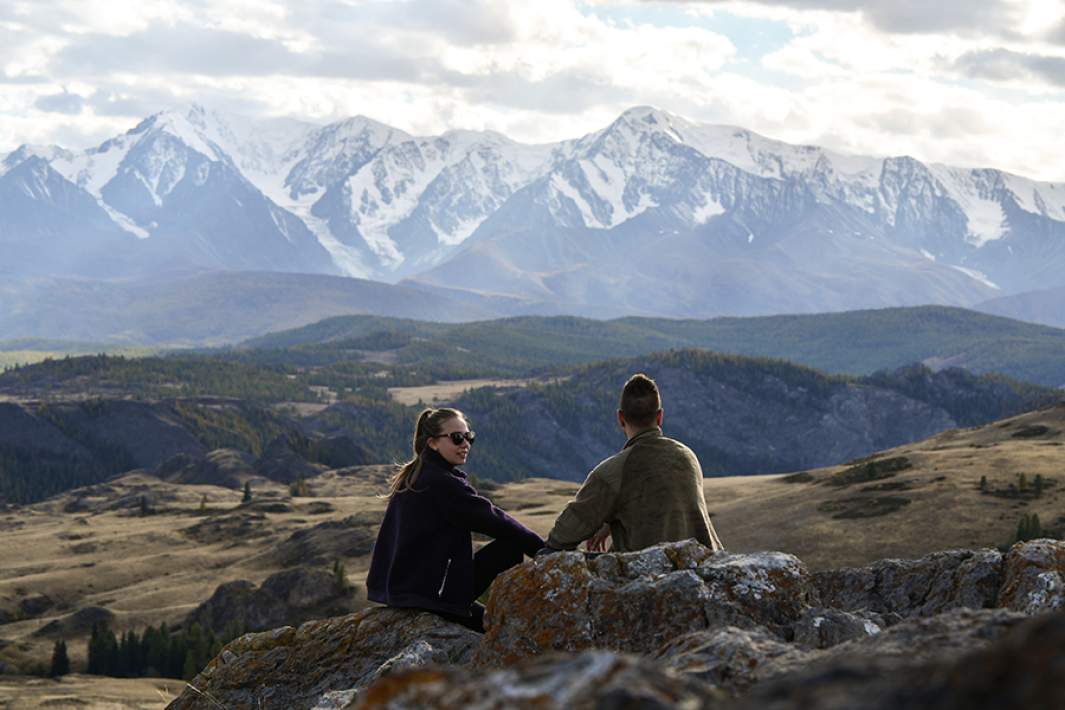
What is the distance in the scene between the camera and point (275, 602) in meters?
128

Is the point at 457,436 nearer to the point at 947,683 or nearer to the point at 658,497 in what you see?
the point at 658,497

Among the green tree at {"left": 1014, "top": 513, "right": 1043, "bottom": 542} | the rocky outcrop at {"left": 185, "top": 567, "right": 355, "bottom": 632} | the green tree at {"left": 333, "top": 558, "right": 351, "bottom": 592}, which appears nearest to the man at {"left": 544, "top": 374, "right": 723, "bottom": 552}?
the green tree at {"left": 1014, "top": 513, "right": 1043, "bottom": 542}

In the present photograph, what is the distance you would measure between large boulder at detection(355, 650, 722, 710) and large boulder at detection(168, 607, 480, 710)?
33.4ft

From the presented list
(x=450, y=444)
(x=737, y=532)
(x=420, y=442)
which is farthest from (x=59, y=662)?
(x=450, y=444)

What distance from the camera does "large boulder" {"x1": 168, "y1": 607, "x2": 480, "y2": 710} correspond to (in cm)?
1666

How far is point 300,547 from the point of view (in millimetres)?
162750

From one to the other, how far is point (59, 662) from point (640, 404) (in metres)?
118

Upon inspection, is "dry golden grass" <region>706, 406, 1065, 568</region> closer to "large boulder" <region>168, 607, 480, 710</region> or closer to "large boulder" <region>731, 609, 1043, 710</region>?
"large boulder" <region>168, 607, 480, 710</region>

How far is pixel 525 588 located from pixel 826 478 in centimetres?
15171

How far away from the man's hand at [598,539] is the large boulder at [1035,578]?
535 cm

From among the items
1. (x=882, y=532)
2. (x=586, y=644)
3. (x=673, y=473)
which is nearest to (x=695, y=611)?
(x=586, y=644)

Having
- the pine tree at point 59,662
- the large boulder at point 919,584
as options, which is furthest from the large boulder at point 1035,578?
the pine tree at point 59,662

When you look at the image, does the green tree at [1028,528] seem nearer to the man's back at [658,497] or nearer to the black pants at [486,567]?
the man's back at [658,497]

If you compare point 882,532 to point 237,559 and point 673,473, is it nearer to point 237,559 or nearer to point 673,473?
point 237,559
